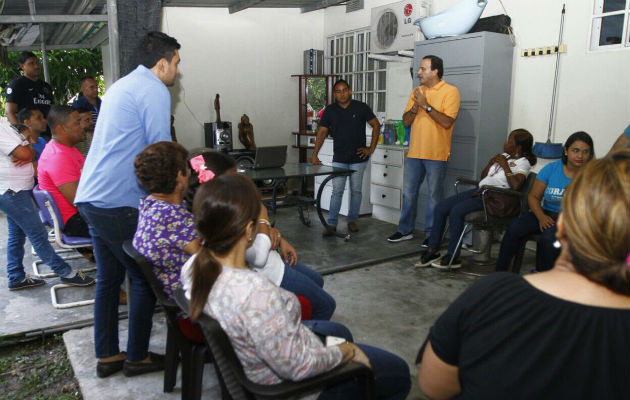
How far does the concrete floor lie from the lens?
2.47 m

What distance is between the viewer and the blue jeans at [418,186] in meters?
4.55

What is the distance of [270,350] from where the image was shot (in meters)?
1.32

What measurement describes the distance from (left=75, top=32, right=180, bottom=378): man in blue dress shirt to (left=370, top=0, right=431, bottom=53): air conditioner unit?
12.5ft


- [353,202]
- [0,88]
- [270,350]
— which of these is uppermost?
[0,88]

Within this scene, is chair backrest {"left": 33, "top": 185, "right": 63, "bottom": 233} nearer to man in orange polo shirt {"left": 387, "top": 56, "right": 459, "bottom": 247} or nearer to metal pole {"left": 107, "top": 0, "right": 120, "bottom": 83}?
metal pole {"left": 107, "top": 0, "right": 120, "bottom": 83}

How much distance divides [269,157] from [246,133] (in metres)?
2.55

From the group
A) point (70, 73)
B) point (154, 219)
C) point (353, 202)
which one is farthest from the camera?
point (70, 73)

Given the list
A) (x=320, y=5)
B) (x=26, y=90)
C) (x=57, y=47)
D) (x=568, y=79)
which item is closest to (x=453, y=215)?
(x=568, y=79)

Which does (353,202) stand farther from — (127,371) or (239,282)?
(239,282)

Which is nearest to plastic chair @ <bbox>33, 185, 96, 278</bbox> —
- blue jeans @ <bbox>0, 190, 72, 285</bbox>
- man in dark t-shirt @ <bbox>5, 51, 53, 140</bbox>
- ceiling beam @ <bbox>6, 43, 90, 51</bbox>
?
blue jeans @ <bbox>0, 190, 72, 285</bbox>

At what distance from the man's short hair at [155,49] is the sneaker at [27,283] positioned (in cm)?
229

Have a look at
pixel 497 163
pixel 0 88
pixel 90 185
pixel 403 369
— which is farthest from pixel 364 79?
pixel 0 88

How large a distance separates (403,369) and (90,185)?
5.35 ft

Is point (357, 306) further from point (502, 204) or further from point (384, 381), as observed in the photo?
point (384, 381)
